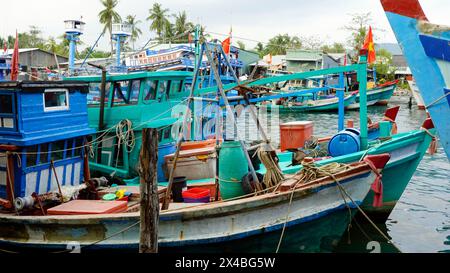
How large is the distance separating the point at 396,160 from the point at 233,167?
12.7 feet

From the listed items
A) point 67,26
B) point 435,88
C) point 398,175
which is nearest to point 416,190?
point 398,175

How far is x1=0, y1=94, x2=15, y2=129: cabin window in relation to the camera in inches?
292

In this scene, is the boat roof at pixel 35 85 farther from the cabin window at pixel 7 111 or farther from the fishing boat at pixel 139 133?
the fishing boat at pixel 139 133

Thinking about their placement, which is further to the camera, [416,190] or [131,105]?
[416,190]

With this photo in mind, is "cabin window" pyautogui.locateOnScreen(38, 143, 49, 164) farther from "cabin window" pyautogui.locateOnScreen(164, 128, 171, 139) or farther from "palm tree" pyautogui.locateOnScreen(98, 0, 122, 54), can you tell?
→ "palm tree" pyautogui.locateOnScreen(98, 0, 122, 54)

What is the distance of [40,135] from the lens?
767 cm

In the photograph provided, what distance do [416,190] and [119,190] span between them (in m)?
9.51

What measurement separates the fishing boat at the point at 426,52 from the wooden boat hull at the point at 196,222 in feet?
5.02

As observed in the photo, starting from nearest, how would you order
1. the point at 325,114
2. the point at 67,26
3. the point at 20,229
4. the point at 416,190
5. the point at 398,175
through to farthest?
the point at 20,229 → the point at 398,175 → the point at 416,190 → the point at 67,26 → the point at 325,114

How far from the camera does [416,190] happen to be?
45.1 feet

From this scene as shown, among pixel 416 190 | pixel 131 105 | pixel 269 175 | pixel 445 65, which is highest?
pixel 445 65

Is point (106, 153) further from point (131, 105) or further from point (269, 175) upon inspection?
point (269, 175)

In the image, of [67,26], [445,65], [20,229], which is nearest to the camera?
[445,65]

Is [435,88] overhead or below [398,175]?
overhead
